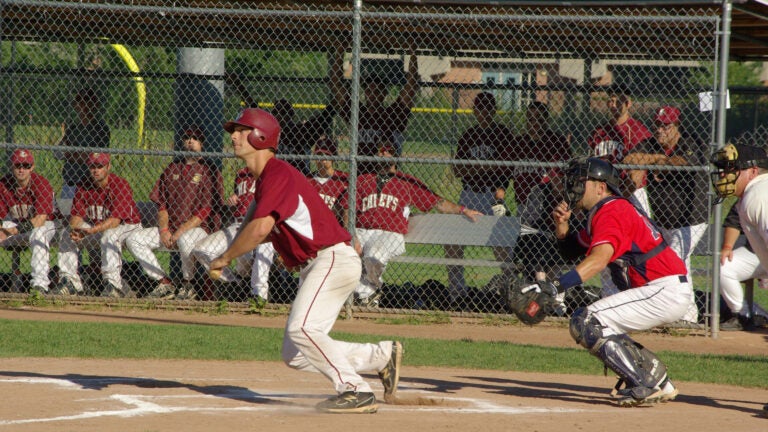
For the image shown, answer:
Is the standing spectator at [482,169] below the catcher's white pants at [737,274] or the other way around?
the other way around

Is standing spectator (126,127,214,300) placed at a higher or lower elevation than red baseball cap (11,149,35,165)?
lower

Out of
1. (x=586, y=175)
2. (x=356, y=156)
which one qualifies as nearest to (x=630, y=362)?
(x=586, y=175)

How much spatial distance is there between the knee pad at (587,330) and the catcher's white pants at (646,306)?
0.05 metres

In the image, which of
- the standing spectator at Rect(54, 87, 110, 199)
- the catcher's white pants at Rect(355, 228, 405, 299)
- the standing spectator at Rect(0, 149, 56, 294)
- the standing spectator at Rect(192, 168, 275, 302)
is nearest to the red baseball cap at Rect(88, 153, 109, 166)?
the standing spectator at Rect(0, 149, 56, 294)

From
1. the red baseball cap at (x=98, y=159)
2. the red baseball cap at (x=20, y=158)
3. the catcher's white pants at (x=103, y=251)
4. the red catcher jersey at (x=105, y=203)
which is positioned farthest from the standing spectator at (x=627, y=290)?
the red baseball cap at (x=20, y=158)

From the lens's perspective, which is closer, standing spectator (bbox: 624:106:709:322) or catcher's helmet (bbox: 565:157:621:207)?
catcher's helmet (bbox: 565:157:621:207)

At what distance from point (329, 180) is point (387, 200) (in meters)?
0.59

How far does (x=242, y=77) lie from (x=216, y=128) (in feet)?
2.45

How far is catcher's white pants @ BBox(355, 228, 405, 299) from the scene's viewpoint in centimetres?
901

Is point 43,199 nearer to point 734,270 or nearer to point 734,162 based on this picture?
point 734,270

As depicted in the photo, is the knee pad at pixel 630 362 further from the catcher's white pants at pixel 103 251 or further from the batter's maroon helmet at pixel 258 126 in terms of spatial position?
the catcher's white pants at pixel 103 251

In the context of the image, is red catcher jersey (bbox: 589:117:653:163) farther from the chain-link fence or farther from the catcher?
the catcher

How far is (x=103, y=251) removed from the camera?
9359mm

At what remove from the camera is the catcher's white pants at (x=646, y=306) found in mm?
5473
